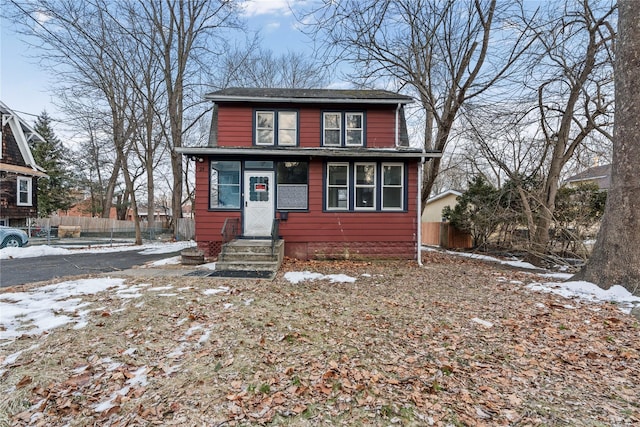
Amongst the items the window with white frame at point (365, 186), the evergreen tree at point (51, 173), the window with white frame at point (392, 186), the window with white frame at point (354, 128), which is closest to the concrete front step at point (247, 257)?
the window with white frame at point (365, 186)

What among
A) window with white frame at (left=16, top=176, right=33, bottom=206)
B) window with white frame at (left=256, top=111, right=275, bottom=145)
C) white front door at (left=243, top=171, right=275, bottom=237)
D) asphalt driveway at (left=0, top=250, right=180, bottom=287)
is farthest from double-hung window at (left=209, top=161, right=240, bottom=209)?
window with white frame at (left=16, top=176, right=33, bottom=206)

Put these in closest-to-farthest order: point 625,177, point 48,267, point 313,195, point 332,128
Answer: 1. point 625,177
2. point 48,267
3. point 313,195
4. point 332,128

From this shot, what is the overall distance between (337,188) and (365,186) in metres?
0.93

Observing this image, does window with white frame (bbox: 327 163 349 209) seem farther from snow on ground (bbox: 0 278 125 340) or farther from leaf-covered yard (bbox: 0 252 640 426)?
snow on ground (bbox: 0 278 125 340)

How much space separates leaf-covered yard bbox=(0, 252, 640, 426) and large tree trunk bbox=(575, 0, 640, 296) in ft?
3.79

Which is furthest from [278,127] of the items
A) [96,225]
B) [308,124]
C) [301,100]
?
[96,225]

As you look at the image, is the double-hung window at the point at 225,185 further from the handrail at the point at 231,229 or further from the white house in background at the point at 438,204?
the white house in background at the point at 438,204

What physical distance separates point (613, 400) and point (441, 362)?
1.38 m

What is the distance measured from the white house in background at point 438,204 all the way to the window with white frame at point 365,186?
495 inches

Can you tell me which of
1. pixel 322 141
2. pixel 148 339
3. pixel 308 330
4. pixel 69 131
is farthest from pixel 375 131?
pixel 69 131

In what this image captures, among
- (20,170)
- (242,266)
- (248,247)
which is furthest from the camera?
(20,170)

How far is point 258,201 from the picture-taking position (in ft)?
32.4

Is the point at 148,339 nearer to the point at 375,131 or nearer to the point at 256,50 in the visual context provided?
the point at 375,131

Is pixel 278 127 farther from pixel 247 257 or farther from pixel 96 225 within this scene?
pixel 96 225
